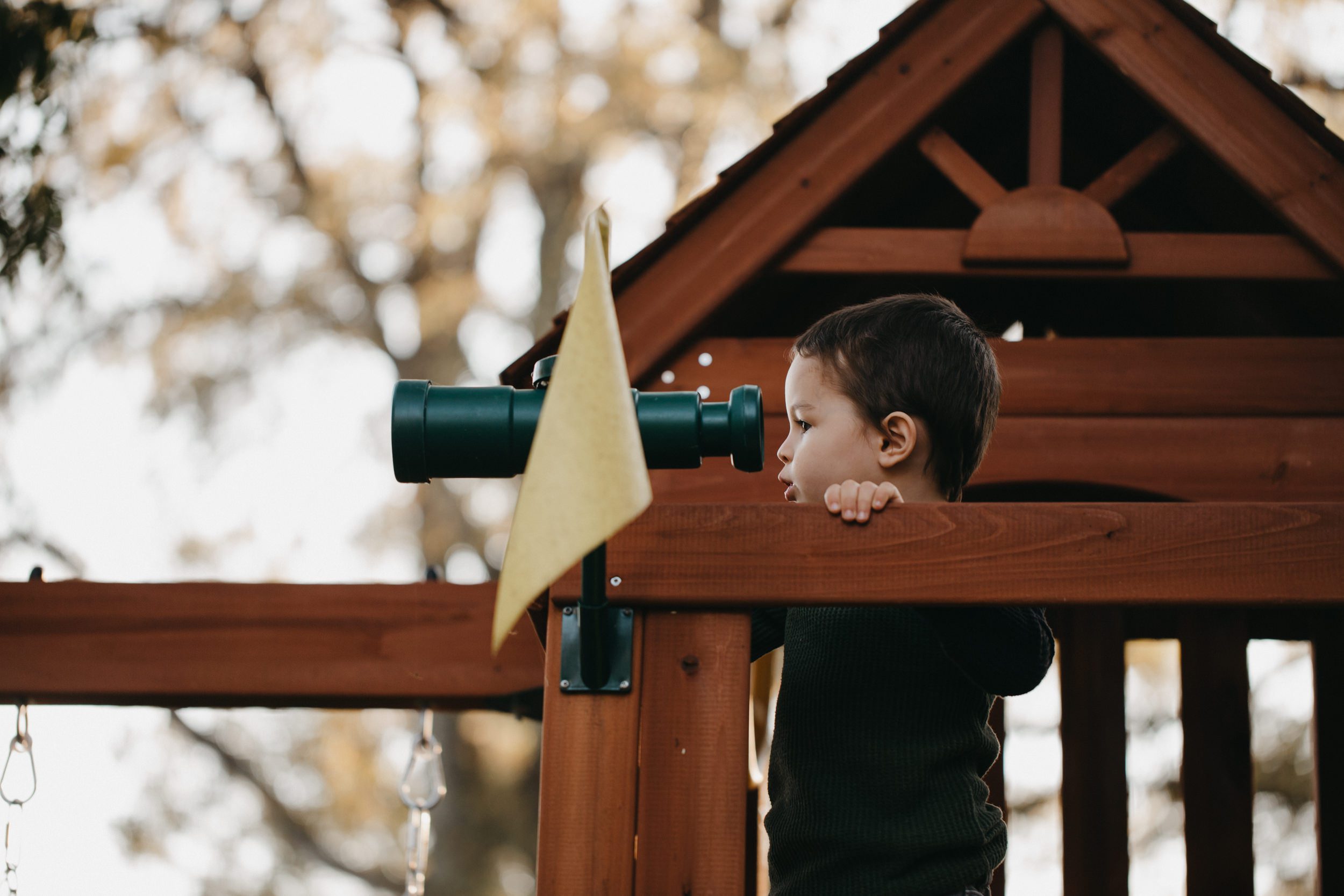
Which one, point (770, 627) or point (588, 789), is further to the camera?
point (770, 627)

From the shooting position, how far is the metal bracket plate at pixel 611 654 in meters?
1.63

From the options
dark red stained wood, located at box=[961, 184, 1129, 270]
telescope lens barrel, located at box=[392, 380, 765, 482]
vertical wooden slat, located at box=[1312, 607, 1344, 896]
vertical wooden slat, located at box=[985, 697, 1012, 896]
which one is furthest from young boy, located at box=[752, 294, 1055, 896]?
vertical wooden slat, located at box=[1312, 607, 1344, 896]

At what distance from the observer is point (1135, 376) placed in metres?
2.82

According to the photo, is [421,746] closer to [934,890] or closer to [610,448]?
[934,890]

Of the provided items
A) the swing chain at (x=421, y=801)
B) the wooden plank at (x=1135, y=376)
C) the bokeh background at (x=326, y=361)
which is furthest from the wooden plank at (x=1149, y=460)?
the bokeh background at (x=326, y=361)

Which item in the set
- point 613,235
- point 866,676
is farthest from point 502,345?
point 866,676

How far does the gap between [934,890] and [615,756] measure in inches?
21.5

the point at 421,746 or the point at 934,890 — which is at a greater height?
the point at 421,746

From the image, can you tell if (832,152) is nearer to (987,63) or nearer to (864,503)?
(987,63)

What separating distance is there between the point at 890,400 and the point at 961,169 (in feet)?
3.21

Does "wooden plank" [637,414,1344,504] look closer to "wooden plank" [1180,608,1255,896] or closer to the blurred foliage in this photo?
"wooden plank" [1180,608,1255,896]

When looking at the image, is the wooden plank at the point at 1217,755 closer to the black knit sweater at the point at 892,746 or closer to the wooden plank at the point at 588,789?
the black knit sweater at the point at 892,746

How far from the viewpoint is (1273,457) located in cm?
269

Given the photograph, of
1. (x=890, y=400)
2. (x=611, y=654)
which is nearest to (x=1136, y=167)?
(x=890, y=400)
